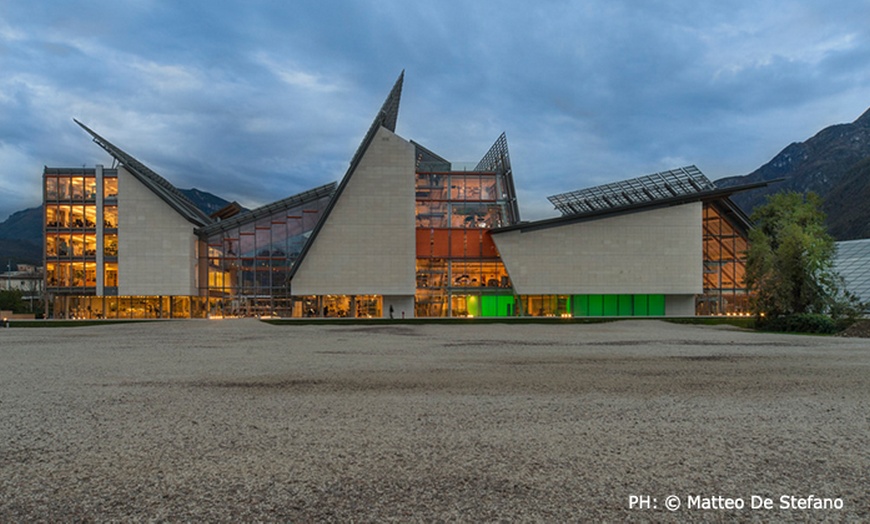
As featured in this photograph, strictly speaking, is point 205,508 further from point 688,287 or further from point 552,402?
point 688,287

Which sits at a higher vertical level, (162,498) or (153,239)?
(153,239)

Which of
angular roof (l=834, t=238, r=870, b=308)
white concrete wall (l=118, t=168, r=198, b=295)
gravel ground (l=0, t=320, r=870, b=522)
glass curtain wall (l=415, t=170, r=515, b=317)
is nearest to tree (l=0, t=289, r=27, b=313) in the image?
white concrete wall (l=118, t=168, r=198, b=295)

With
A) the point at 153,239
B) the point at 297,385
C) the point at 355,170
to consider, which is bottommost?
the point at 297,385

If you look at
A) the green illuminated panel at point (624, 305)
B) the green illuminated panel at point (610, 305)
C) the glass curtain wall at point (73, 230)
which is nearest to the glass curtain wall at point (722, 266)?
the green illuminated panel at point (624, 305)

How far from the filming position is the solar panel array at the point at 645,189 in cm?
5641

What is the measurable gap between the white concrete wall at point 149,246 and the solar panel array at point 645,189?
48.0 m

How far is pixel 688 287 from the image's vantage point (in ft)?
186

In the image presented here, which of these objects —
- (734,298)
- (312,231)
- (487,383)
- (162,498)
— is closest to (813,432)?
(487,383)

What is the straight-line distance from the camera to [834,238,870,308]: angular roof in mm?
55875

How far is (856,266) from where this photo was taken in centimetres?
6141

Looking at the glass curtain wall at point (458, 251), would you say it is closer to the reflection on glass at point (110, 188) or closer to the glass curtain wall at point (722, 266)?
the glass curtain wall at point (722, 266)

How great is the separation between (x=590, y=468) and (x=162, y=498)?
5.86 m

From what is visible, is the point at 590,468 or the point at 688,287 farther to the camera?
the point at 688,287

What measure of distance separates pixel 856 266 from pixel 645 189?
30.2m
